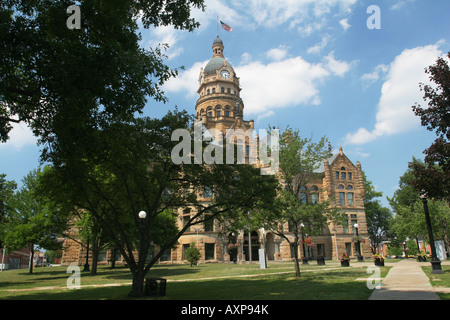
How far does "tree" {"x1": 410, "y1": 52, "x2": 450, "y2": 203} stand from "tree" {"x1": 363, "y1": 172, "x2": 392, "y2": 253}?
174ft

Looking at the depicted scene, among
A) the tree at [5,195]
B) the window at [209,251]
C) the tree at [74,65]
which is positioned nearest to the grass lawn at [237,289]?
the tree at [74,65]

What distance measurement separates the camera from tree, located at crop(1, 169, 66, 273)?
101 feet

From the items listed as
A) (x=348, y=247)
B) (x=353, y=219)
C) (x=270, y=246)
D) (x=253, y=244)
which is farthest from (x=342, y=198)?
(x=253, y=244)

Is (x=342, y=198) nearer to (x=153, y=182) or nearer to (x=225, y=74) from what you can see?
(x=225, y=74)

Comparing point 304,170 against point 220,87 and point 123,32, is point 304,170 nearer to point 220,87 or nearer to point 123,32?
point 123,32

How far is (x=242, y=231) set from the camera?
48.8m

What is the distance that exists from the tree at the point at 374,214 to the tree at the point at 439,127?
5313 centimetres

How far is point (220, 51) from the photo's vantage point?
73625mm

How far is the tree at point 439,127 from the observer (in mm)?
16250

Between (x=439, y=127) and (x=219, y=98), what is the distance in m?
49.0

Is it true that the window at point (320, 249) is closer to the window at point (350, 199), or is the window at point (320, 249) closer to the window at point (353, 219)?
the window at point (353, 219)

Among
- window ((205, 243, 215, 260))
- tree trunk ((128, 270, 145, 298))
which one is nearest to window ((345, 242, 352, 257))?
window ((205, 243, 215, 260))

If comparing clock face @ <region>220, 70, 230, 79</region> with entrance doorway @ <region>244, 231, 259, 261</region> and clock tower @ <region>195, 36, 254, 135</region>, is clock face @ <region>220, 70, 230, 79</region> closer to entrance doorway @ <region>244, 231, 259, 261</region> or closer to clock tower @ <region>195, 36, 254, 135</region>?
clock tower @ <region>195, 36, 254, 135</region>
